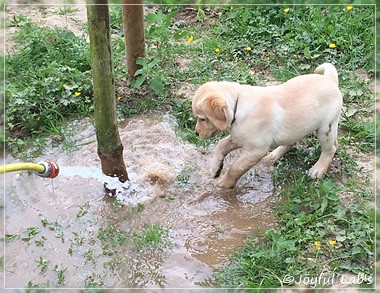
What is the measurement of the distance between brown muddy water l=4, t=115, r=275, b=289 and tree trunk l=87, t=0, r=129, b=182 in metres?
0.22

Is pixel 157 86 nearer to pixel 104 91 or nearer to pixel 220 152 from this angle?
pixel 220 152

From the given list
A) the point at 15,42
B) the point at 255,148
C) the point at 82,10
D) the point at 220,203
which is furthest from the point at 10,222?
the point at 82,10

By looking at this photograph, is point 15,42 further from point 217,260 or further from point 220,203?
point 217,260

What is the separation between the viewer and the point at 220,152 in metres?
4.60

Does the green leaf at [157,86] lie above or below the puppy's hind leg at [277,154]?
above

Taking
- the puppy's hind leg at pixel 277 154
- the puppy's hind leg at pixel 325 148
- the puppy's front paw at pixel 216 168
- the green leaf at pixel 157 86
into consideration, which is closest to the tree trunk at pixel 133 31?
the green leaf at pixel 157 86

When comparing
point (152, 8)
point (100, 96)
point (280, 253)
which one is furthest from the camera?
point (152, 8)

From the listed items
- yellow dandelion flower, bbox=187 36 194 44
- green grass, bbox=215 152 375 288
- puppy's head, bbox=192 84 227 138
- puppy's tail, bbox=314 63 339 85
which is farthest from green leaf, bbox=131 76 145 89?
green grass, bbox=215 152 375 288

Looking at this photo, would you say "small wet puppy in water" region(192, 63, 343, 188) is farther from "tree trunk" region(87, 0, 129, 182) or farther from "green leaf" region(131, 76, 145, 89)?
"green leaf" region(131, 76, 145, 89)

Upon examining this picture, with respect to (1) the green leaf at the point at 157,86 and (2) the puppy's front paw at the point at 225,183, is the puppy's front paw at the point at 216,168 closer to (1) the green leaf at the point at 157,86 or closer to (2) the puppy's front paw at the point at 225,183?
(2) the puppy's front paw at the point at 225,183

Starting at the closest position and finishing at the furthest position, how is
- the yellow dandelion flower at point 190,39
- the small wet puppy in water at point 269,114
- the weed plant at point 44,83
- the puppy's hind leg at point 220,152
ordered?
the small wet puppy in water at point 269,114 < the puppy's hind leg at point 220,152 < the weed plant at point 44,83 < the yellow dandelion flower at point 190,39

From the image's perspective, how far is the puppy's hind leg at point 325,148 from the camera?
444cm

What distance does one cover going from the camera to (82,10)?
6.99 m

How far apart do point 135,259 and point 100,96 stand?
1178 millimetres
